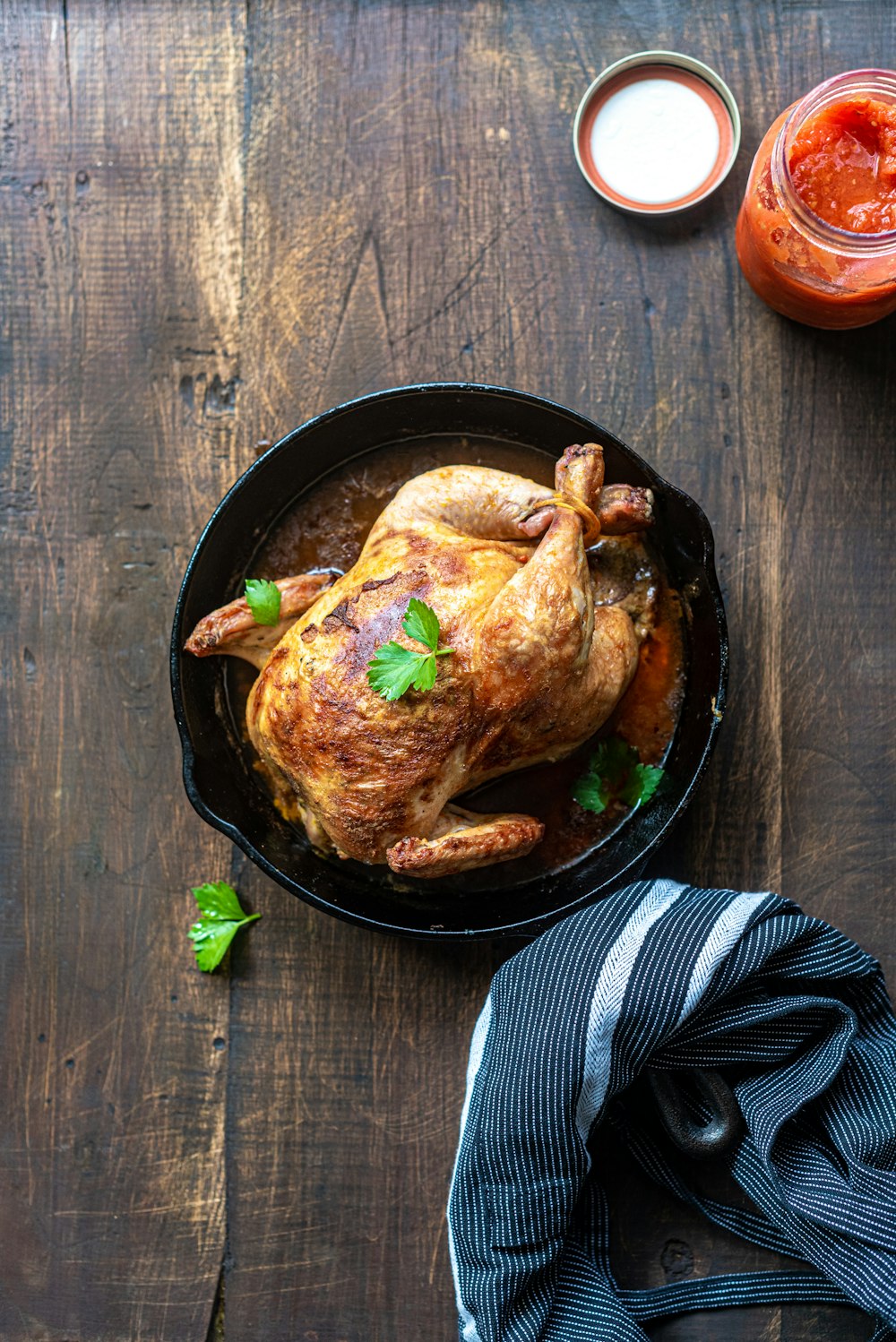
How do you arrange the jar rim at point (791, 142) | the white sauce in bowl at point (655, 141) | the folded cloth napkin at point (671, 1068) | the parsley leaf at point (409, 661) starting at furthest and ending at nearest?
the white sauce in bowl at point (655, 141) → the folded cloth napkin at point (671, 1068) → the jar rim at point (791, 142) → the parsley leaf at point (409, 661)

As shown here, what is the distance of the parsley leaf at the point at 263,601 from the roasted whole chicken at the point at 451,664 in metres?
0.01

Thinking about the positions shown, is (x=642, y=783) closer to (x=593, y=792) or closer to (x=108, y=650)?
(x=593, y=792)

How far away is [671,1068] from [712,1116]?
0.14 m

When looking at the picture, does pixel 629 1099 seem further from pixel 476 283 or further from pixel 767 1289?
pixel 476 283

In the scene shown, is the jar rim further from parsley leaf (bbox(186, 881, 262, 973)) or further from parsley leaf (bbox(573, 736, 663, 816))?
parsley leaf (bbox(186, 881, 262, 973))

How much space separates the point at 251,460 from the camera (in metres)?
1.92

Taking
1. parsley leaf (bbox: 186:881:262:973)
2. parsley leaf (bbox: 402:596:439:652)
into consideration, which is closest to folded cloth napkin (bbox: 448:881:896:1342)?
parsley leaf (bbox: 186:881:262:973)

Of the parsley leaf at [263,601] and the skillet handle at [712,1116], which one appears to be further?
the skillet handle at [712,1116]

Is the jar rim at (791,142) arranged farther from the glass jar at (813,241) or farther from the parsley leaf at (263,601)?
the parsley leaf at (263,601)

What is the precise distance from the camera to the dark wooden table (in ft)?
6.10

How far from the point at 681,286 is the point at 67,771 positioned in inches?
59.1

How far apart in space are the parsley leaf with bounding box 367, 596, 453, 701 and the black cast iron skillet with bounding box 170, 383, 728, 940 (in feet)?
1.35

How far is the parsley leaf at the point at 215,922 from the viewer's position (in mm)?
1879

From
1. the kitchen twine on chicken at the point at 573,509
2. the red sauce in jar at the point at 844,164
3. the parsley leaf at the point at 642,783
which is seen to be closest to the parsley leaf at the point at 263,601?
the kitchen twine on chicken at the point at 573,509
